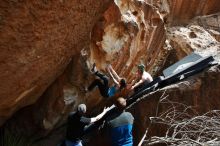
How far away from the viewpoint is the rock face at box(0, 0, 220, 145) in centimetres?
481

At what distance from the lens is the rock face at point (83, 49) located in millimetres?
4812

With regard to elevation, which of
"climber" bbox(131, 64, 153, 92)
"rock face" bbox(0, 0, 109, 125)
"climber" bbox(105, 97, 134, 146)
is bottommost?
"climber" bbox(105, 97, 134, 146)

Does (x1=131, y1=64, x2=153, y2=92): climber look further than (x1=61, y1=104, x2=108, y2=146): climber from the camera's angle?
Yes

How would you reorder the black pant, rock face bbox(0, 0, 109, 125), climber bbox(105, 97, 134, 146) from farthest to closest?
the black pant → climber bbox(105, 97, 134, 146) → rock face bbox(0, 0, 109, 125)

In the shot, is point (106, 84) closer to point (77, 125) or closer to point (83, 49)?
point (83, 49)

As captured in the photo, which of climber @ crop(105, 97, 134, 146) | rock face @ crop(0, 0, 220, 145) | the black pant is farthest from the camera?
the black pant

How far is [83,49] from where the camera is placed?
6.98 meters

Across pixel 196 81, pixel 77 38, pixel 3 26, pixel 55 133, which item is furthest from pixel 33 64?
pixel 196 81

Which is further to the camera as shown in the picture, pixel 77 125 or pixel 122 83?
pixel 122 83

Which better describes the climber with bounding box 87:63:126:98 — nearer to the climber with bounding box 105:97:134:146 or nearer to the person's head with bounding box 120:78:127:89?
the person's head with bounding box 120:78:127:89

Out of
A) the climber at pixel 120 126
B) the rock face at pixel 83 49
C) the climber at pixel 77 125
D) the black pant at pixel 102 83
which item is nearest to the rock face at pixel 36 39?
the rock face at pixel 83 49

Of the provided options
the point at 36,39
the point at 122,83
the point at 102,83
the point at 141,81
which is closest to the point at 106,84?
the point at 102,83

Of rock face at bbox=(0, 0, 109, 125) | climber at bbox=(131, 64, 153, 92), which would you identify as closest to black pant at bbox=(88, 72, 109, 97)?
climber at bbox=(131, 64, 153, 92)

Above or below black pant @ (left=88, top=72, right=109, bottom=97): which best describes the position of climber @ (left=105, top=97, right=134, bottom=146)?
below
